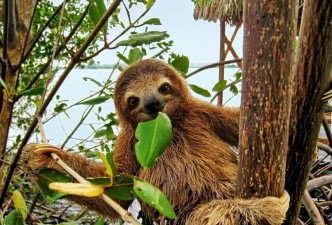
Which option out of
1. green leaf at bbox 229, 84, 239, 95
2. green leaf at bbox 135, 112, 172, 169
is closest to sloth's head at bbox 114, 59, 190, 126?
green leaf at bbox 229, 84, 239, 95

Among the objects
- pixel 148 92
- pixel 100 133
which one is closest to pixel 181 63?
pixel 148 92

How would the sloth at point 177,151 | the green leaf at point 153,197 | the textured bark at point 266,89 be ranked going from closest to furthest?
the green leaf at point 153,197 → the textured bark at point 266,89 → the sloth at point 177,151

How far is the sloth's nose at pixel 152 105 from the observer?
1.42 meters

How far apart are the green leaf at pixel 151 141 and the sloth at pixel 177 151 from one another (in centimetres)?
54

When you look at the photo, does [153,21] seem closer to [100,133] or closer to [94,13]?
[94,13]

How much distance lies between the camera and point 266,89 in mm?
946

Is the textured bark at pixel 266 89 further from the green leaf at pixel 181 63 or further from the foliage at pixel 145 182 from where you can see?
the green leaf at pixel 181 63

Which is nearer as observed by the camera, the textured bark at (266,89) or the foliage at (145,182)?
the foliage at (145,182)

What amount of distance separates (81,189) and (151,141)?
0.13m

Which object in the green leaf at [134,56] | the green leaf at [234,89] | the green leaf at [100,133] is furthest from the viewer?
the green leaf at [234,89]

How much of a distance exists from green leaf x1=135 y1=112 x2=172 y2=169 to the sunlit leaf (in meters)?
0.09

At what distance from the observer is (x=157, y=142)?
68 centimetres

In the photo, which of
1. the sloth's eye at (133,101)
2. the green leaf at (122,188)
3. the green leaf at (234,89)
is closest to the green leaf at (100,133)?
the sloth's eye at (133,101)

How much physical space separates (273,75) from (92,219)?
1.70m
